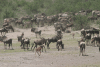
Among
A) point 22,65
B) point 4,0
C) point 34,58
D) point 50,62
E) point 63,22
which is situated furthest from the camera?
point 4,0

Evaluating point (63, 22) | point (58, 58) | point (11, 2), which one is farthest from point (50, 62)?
point (11, 2)

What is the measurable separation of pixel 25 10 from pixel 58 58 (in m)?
45.7

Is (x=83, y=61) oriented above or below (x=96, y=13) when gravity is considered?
below

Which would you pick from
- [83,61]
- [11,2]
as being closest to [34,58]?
[83,61]

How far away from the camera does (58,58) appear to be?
1778 centimetres

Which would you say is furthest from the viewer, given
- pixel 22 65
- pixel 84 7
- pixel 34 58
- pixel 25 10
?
pixel 25 10

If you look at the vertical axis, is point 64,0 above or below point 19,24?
above

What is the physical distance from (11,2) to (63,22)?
112 ft

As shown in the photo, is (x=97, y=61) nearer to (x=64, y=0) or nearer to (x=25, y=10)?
(x=25, y=10)

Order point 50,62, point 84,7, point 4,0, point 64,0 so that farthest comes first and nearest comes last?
point 4,0, point 64,0, point 84,7, point 50,62

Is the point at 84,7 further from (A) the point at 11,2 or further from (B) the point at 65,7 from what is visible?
(A) the point at 11,2

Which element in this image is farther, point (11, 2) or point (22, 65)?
point (11, 2)

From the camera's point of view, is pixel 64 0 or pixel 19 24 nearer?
pixel 19 24

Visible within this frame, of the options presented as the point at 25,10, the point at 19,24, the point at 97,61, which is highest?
the point at 25,10
